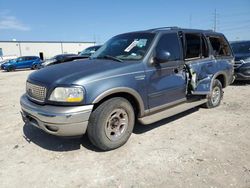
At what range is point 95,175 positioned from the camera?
10.2 feet

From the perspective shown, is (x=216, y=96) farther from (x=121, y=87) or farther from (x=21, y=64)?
(x=21, y=64)

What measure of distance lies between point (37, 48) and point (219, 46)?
168ft

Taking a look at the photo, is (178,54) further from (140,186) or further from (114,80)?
(140,186)

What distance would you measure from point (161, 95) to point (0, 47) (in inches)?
1879

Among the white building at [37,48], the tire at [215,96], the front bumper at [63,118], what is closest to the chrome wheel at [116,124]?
the front bumper at [63,118]

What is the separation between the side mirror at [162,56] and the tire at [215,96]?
7.20ft

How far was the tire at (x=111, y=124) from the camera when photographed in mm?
3479

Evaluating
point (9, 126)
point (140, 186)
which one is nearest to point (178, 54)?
point (140, 186)

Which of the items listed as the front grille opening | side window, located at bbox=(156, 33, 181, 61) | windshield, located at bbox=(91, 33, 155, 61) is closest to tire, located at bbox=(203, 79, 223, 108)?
side window, located at bbox=(156, 33, 181, 61)

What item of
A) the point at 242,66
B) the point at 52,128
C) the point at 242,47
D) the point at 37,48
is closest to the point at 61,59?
the point at 52,128

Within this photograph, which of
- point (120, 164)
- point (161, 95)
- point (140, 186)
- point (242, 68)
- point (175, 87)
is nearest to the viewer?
point (140, 186)

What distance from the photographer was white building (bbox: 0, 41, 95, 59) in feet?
152

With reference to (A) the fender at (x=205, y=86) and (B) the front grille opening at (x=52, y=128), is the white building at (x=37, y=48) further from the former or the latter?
(B) the front grille opening at (x=52, y=128)

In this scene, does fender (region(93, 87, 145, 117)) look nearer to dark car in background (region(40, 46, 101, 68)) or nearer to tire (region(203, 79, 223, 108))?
tire (region(203, 79, 223, 108))
